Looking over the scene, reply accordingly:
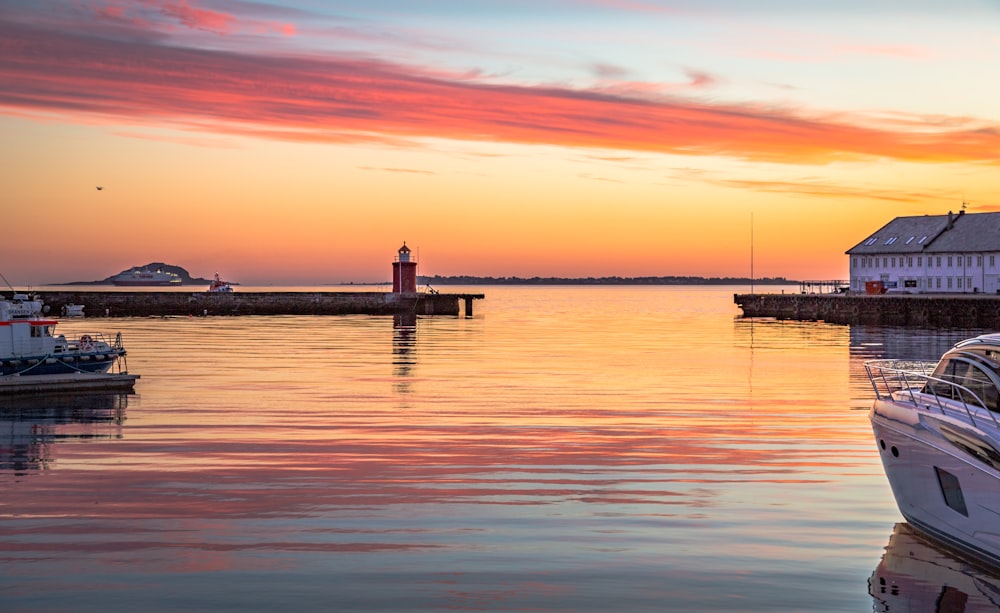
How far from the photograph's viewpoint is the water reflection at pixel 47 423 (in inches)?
805

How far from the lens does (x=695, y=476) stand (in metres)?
18.0

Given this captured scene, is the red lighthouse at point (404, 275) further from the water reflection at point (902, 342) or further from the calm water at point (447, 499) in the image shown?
the calm water at point (447, 499)

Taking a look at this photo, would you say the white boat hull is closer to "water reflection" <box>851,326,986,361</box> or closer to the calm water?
the calm water

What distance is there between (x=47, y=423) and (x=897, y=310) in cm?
8329

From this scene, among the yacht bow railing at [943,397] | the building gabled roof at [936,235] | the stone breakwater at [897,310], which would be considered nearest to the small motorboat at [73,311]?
the stone breakwater at [897,310]

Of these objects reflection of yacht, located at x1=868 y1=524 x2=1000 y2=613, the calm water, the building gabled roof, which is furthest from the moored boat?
the building gabled roof

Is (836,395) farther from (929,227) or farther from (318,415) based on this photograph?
(929,227)

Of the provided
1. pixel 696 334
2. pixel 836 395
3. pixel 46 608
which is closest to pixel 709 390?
pixel 836 395

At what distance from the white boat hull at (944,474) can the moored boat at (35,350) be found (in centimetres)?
2785

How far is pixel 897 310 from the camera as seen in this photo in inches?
3706

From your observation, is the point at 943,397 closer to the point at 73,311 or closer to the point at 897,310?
the point at 897,310

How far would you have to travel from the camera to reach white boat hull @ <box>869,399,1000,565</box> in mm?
11555

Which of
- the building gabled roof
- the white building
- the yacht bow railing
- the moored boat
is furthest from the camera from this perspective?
the building gabled roof

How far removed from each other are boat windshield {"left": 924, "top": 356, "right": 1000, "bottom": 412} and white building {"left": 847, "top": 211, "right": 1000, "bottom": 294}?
99.2 metres
